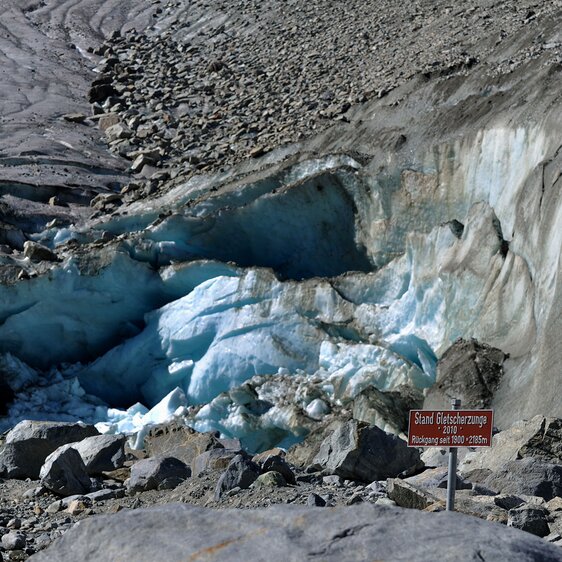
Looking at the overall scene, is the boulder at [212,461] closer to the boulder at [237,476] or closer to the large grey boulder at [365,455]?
the large grey boulder at [365,455]

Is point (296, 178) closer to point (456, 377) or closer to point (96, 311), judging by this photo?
point (96, 311)

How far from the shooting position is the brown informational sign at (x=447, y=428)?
6727 mm

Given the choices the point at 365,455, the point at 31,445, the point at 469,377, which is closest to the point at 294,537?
the point at 365,455

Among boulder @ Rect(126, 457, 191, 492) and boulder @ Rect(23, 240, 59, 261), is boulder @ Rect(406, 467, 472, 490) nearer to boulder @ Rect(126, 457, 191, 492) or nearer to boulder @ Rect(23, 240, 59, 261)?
boulder @ Rect(126, 457, 191, 492)

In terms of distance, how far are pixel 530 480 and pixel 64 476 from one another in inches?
143

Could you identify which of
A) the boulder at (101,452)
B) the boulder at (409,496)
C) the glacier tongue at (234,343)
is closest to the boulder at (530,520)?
the boulder at (409,496)

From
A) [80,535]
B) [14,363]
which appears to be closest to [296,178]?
[14,363]

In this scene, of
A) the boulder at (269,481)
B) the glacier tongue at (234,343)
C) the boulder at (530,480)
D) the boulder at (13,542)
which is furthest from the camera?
the glacier tongue at (234,343)

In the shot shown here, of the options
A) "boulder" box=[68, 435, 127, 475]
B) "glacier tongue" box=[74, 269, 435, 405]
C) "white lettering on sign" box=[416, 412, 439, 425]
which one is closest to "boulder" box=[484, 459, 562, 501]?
"white lettering on sign" box=[416, 412, 439, 425]

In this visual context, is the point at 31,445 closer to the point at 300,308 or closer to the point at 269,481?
the point at 269,481

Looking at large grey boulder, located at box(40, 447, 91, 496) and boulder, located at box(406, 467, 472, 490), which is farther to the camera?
large grey boulder, located at box(40, 447, 91, 496)

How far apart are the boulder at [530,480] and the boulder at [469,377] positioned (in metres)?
4.12

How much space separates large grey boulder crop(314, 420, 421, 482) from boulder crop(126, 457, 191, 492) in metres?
1.12

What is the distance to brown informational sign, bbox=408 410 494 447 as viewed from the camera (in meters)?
6.73
